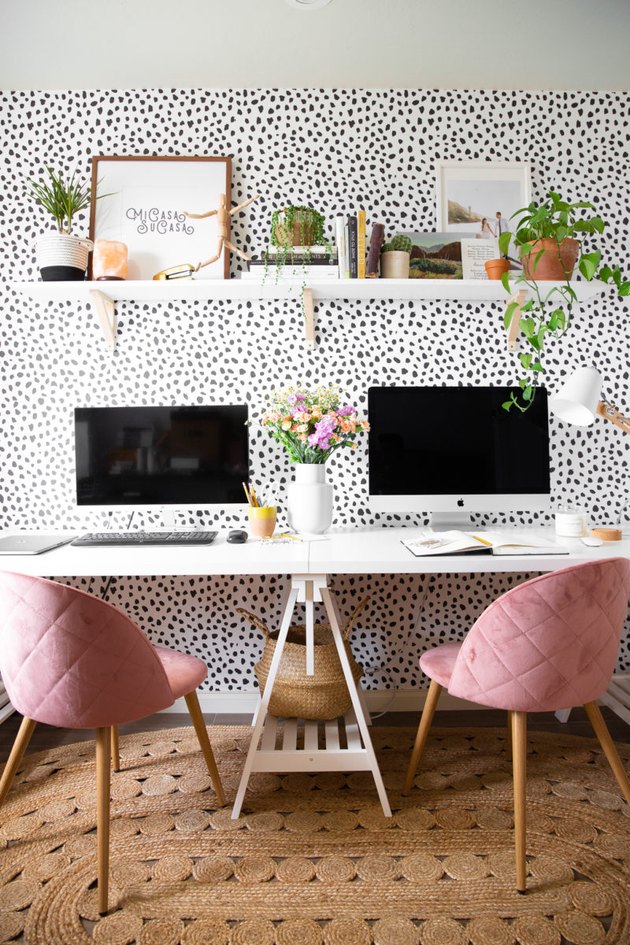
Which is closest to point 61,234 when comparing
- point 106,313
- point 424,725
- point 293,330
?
point 106,313

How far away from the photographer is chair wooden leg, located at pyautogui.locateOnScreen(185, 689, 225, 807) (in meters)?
1.74

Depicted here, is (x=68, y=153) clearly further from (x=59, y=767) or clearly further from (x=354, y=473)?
(x=59, y=767)

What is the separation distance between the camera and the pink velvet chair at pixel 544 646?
4.72 ft

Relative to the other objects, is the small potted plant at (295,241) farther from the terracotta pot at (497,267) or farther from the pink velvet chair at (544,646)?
the pink velvet chair at (544,646)

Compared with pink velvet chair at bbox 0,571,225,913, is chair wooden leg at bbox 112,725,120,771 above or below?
below

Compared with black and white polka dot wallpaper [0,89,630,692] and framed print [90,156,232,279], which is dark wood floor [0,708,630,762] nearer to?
black and white polka dot wallpaper [0,89,630,692]

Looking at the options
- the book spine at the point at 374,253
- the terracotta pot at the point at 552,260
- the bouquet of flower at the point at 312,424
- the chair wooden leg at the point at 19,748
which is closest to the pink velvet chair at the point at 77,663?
the chair wooden leg at the point at 19,748

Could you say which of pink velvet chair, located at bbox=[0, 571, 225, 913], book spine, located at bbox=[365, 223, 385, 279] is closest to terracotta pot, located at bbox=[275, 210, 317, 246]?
book spine, located at bbox=[365, 223, 385, 279]

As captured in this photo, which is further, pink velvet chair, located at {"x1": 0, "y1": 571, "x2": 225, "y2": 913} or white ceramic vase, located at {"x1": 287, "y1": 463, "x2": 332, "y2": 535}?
white ceramic vase, located at {"x1": 287, "y1": 463, "x2": 332, "y2": 535}

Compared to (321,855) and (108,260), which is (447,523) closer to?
(321,855)

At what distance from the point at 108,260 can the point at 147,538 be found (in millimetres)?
1038

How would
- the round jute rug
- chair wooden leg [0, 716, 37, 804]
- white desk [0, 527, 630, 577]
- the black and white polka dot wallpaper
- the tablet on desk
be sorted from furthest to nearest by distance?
the black and white polka dot wallpaper → the tablet on desk → white desk [0, 527, 630, 577] → chair wooden leg [0, 716, 37, 804] → the round jute rug

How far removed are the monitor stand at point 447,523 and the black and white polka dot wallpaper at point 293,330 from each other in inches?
8.3

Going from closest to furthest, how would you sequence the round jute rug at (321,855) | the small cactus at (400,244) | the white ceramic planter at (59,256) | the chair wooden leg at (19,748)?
the round jute rug at (321,855)
the chair wooden leg at (19,748)
the white ceramic planter at (59,256)
the small cactus at (400,244)
